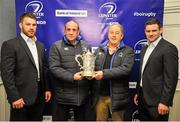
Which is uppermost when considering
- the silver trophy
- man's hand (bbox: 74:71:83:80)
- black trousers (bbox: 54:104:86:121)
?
the silver trophy

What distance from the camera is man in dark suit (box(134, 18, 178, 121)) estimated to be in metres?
2.39

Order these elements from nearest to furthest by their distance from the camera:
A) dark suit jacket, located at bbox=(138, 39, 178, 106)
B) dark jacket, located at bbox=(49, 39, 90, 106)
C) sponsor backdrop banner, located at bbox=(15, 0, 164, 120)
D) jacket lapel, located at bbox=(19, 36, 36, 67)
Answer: dark suit jacket, located at bbox=(138, 39, 178, 106) < jacket lapel, located at bbox=(19, 36, 36, 67) < dark jacket, located at bbox=(49, 39, 90, 106) < sponsor backdrop banner, located at bbox=(15, 0, 164, 120)

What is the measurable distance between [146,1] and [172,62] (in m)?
1.07

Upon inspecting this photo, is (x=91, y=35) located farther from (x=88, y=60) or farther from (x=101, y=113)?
(x=101, y=113)

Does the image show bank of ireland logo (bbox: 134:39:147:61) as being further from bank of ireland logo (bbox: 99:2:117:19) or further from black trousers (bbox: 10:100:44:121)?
black trousers (bbox: 10:100:44:121)

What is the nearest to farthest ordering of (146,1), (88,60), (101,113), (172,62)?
(172,62) → (88,60) → (101,113) → (146,1)

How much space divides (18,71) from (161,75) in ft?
4.46

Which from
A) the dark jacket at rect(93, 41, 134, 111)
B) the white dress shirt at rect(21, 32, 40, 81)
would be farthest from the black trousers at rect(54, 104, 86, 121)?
the white dress shirt at rect(21, 32, 40, 81)

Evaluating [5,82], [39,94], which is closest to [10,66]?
[5,82]

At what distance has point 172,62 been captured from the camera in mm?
2391

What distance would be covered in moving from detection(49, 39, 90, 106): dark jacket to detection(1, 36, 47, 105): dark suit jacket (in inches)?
9.4

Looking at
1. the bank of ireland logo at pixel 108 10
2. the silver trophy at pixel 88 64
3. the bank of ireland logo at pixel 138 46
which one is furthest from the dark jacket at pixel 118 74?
the bank of ireland logo at pixel 108 10

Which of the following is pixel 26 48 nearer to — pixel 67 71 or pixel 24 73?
pixel 24 73

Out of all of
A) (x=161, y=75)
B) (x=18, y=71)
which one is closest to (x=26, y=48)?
(x=18, y=71)
